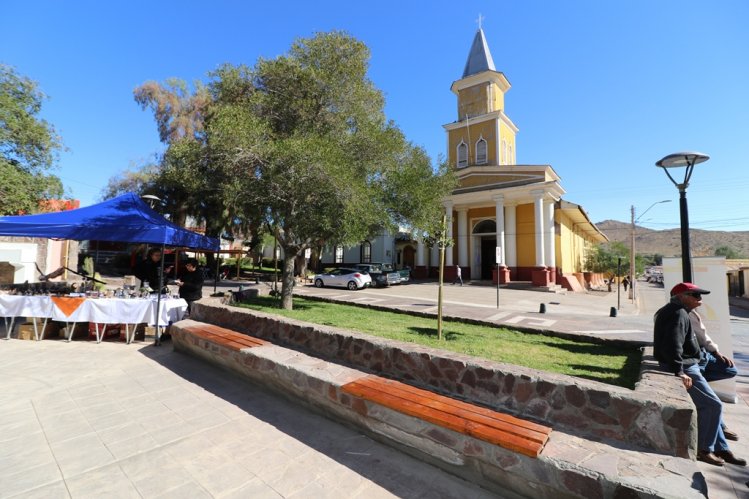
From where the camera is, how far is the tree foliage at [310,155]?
737cm

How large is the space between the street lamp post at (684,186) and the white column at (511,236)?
788 inches

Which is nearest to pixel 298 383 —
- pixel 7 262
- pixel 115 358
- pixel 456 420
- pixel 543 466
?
pixel 456 420

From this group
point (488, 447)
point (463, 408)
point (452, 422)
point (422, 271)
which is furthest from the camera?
point (422, 271)

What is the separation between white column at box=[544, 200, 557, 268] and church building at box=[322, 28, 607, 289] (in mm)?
61

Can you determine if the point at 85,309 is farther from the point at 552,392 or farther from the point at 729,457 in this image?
the point at 729,457

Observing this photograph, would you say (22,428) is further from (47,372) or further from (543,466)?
(543,466)

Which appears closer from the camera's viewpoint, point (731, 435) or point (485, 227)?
point (731, 435)

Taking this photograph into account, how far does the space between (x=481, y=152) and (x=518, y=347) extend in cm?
2491

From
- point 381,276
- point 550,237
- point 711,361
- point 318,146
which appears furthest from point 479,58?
point 711,361

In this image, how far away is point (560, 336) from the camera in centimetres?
709

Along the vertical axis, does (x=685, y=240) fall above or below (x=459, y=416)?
above

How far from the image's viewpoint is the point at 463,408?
291 cm

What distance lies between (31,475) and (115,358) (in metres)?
3.51

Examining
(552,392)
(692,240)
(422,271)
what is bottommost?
(552,392)
